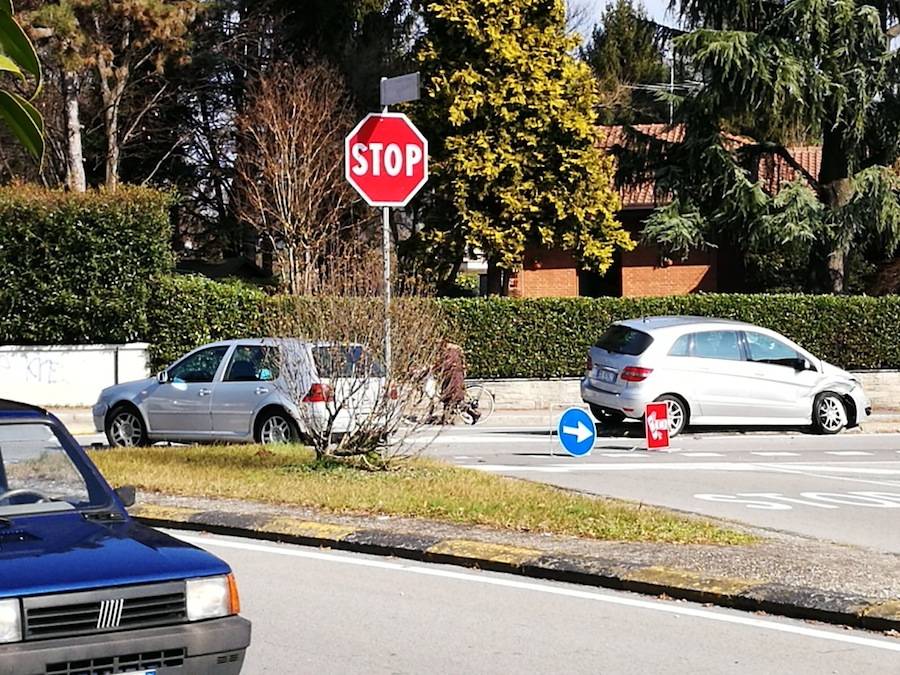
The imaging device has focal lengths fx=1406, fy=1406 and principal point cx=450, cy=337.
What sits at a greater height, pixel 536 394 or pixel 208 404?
pixel 208 404

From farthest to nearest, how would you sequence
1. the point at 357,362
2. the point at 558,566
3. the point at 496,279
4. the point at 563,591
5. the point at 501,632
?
the point at 496,279 → the point at 357,362 → the point at 558,566 → the point at 563,591 → the point at 501,632

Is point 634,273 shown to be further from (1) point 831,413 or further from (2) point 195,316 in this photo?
(1) point 831,413

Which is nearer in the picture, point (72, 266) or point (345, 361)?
point (345, 361)

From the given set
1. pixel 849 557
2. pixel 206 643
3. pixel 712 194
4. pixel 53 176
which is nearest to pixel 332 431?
pixel 849 557

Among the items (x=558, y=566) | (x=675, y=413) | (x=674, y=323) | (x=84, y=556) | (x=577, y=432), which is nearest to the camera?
(x=84, y=556)

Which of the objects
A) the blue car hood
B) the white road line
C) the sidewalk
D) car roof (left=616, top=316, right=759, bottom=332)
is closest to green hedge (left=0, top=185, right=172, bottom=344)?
car roof (left=616, top=316, right=759, bottom=332)

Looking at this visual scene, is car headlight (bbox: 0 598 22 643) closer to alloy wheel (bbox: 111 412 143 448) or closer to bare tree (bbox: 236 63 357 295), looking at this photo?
alloy wheel (bbox: 111 412 143 448)

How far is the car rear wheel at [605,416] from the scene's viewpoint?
850 inches

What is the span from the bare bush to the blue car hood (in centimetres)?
749

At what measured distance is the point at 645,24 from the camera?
34.8 meters

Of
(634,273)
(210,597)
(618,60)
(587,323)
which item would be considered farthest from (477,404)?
(618,60)

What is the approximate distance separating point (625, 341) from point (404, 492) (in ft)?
29.0

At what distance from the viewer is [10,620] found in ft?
18.1

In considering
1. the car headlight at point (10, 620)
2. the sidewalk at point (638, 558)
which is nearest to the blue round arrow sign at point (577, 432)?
the sidewalk at point (638, 558)
